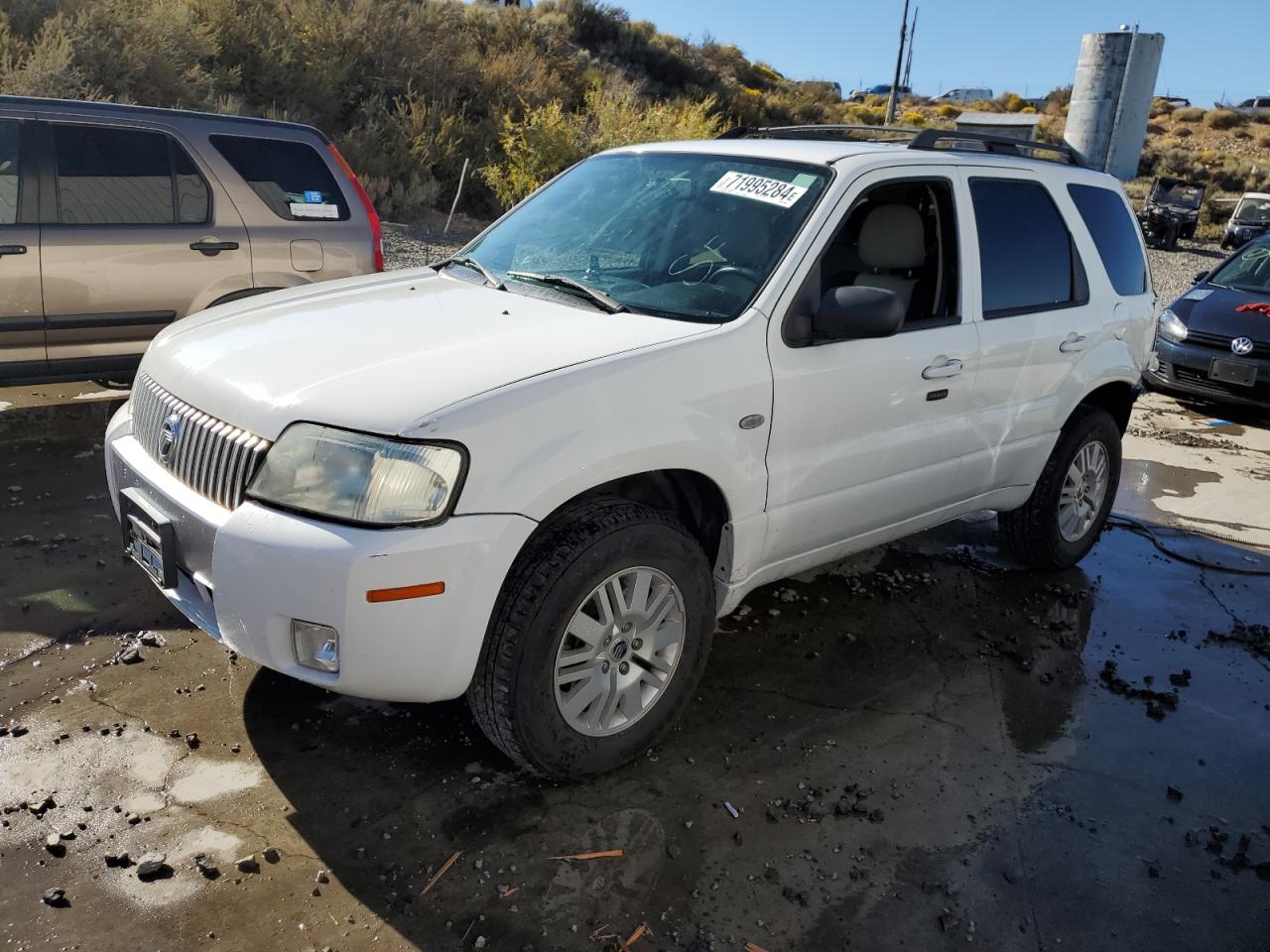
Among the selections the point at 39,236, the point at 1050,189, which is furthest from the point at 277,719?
the point at 1050,189

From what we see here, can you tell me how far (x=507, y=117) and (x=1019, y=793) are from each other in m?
14.1

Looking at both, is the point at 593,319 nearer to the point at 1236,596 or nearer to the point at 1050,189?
the point at 1050,189

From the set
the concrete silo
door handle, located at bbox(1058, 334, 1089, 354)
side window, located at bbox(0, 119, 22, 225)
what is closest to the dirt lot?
door handle, located at bbox(1058, 334, 1089, 354)

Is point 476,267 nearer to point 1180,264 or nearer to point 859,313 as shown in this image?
point 859,313

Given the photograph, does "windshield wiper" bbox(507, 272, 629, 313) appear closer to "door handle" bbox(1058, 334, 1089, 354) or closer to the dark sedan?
"door handle" bbox(1058, 334, 1089, 354)

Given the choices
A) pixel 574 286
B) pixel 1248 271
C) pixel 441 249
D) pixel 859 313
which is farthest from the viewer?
pixel 441 249

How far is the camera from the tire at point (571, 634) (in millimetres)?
2756

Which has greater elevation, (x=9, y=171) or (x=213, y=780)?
(x=9, y=171)

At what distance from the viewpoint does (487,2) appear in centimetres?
2622

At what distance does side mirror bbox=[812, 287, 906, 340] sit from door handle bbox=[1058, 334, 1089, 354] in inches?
60.1

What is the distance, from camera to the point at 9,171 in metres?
5.37

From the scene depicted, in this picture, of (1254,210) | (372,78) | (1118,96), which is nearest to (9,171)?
(372,78)

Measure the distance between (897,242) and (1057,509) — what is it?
5.59 ft

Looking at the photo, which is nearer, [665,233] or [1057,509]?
[665,233]
